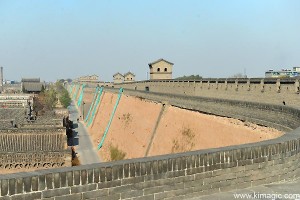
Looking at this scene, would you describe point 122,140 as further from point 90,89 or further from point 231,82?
point 90,89

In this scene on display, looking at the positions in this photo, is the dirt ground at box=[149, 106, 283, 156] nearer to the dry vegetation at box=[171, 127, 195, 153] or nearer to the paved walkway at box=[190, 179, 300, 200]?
the dry vegetation at box=[171, 127, 195, 153]

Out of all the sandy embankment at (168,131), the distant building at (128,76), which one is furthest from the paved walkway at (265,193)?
the distant building at (128,76)

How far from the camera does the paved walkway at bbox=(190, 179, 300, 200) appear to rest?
598cm

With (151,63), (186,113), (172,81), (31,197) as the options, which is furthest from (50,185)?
(151,63)

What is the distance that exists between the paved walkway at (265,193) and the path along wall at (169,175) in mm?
124

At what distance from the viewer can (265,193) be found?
623cm

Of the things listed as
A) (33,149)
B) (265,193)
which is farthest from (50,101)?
(265,193)

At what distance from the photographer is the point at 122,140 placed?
122 feet

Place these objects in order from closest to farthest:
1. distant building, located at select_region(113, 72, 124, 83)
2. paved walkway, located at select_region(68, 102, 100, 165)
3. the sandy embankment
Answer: the sandy embankment → paved walkway, located at select_region(68, 102, 100, 165) → distant building, located at select_region(113, 72, 124, 83)

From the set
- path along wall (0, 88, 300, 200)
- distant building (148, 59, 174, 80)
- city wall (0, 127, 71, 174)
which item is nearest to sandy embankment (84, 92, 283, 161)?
city wall (0, 127, 71, 174)

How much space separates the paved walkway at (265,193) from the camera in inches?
236

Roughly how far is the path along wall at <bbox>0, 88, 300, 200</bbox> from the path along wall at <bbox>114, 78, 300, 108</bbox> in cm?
1517

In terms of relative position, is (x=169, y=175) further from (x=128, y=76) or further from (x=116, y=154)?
(x=128, y=76)

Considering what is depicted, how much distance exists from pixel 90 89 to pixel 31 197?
82.1 metres
